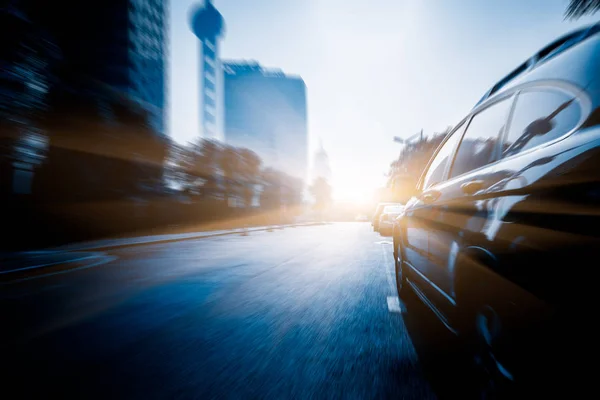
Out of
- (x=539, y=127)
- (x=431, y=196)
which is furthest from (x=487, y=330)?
(x=431, y=196)

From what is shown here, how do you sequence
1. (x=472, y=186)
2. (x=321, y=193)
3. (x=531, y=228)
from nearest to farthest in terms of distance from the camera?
1. (x=531, y=228)
2. (x=472, y=186)
3. (x=321, y=193)

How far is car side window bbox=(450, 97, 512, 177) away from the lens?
217 cm

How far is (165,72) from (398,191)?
51146 mm

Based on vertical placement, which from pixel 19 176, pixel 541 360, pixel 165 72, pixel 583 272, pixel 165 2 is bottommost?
pixel 541 360

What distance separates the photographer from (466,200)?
1957 millimetres

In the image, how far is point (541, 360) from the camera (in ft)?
4.07

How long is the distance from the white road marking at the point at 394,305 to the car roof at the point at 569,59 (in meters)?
2.65

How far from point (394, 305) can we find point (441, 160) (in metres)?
1.88

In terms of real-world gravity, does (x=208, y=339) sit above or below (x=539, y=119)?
below

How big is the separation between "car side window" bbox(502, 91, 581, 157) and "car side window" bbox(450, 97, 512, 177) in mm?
179

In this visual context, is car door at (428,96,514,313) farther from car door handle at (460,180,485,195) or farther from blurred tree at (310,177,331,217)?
blurred tree at (310,177,331,217)

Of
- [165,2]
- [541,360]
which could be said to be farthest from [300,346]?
[165,2]

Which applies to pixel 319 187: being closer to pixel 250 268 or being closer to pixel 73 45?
pixel 73 45

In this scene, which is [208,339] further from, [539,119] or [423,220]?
[539,119]
